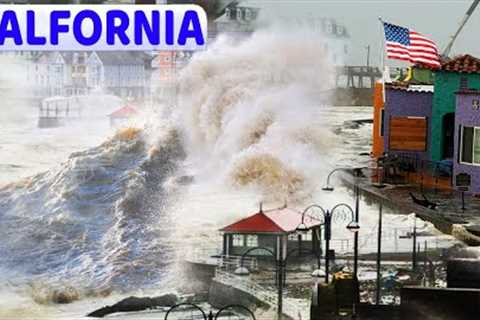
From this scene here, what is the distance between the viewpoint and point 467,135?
6.07 m

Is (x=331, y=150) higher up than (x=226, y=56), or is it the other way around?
(x=226, y=56)

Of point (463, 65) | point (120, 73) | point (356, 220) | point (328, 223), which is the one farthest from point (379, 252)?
point (120, 73)

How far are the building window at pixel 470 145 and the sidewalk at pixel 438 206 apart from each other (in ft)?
0.92

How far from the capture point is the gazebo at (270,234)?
198 inches

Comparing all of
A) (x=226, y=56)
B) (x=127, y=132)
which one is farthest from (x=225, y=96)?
(x=127, y=132)

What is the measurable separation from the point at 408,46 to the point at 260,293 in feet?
5.92

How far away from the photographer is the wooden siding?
20.8ft

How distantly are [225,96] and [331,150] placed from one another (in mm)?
682

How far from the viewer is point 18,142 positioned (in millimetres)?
5914

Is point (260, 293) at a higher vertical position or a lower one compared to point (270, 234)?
lower

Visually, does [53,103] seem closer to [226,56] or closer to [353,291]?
[226,56]

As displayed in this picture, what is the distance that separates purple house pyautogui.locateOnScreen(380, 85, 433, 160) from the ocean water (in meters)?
0.45

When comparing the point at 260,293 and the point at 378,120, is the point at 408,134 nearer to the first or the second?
the point at 378,120

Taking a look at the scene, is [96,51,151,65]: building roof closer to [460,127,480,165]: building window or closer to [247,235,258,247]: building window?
[247,235,258,247]: building window
